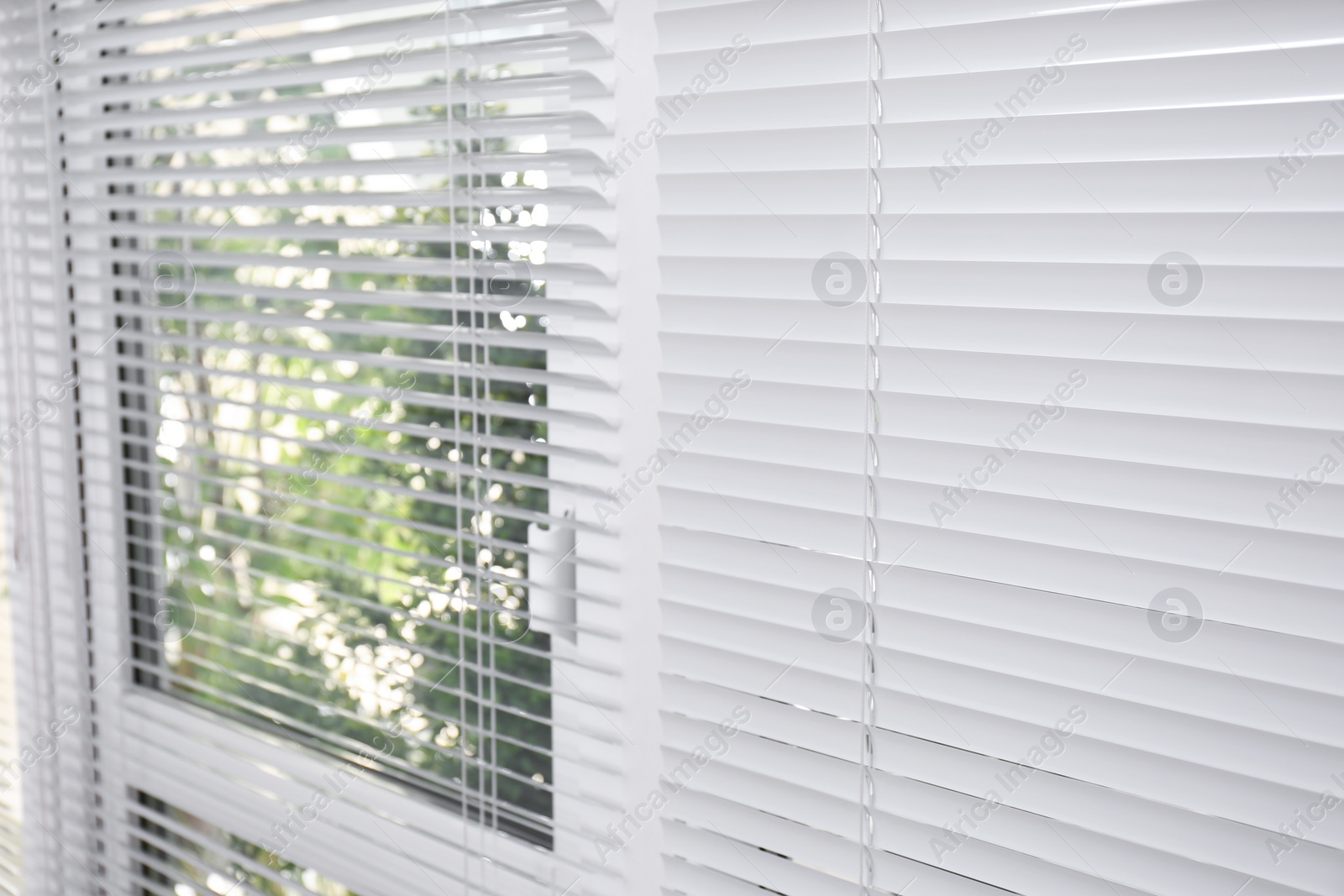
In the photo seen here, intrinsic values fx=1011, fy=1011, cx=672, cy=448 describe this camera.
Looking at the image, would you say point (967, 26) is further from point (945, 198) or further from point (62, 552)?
point (62, 552)

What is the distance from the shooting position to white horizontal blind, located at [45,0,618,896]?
3.09ft

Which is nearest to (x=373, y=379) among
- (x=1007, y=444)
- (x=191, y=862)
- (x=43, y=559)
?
(x=43, y=559)

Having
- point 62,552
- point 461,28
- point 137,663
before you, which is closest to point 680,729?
point 461,28

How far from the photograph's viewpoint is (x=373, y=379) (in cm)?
133

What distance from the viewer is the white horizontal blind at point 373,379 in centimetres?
94

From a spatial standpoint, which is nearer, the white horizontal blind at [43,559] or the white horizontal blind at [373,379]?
the white horizontal blind at [373,379]

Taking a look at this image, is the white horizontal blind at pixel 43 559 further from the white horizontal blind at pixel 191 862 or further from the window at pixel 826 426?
the window at pixel 826 426

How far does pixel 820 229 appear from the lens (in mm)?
762

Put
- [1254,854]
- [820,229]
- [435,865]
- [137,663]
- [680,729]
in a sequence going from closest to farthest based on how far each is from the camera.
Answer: [1254,854] → [820,229] → [680,729] → [435,865] → [137,663]

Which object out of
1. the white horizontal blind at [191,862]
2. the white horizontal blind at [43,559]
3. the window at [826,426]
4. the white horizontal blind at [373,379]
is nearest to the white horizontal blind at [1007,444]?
the window at [826,426]

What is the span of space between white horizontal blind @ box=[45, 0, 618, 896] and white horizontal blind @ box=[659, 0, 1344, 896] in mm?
141

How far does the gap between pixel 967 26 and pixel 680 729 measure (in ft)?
1.96

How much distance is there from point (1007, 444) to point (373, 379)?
90 cm

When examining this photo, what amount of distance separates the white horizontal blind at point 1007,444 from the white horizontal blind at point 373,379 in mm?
141
